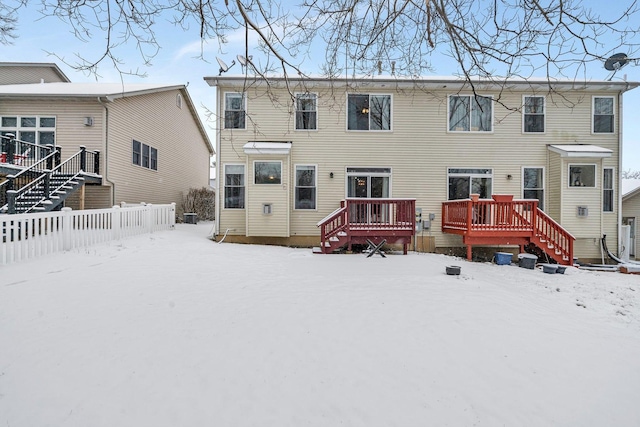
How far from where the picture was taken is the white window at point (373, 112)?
1102 centimetres

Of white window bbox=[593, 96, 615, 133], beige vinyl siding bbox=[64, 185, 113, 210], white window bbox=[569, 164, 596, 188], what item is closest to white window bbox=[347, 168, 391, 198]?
white window bbox=[569, 164, 596, 188]

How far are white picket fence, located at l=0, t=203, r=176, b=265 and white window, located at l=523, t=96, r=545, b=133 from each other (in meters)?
13.1

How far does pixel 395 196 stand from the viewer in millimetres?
10953

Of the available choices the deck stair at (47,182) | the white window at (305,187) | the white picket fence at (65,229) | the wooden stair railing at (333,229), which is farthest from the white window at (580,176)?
the deck stair at (47,182)

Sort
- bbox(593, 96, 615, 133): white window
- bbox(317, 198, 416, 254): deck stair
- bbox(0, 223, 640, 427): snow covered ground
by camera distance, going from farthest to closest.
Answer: bbox(593, 96, 615, 133): white window
bbox(317, 198, 416, 254): deck stair
bbox(0, 223, 640, 427): snow covered ground

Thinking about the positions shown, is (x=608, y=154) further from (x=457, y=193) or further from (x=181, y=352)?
(x=181, y=352)

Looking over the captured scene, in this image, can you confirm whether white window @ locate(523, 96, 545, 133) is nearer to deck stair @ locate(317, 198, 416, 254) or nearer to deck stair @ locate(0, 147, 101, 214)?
deck stair @ locate(317, 198, 416, 254)

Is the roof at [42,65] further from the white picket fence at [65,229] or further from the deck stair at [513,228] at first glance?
the deck stair at [513,228]

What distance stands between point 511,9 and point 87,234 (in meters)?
9.21

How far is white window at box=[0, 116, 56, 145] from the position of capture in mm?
11992

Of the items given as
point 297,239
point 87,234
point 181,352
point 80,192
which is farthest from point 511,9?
point 80,192

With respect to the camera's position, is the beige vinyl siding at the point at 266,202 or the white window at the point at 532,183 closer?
the beige vinyl siding at the point at 266,202

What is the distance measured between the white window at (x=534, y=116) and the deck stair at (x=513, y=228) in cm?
303

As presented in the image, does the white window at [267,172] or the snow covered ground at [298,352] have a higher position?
the white window at [267,172]
